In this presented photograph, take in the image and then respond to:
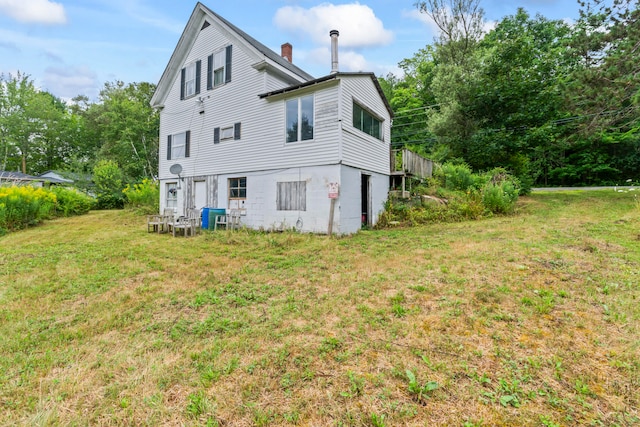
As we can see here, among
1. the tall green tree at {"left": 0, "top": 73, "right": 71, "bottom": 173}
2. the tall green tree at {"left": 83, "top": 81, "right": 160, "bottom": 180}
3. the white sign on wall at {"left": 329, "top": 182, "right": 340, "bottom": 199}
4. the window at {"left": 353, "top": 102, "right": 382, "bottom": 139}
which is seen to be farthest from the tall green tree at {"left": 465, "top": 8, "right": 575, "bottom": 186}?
the tall green tree at {"left": 0, "top": 73, "right": 71, "bottom": 173}

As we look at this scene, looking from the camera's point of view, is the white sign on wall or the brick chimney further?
the brick chimney

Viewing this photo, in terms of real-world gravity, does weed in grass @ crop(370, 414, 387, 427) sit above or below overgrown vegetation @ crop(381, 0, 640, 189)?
below

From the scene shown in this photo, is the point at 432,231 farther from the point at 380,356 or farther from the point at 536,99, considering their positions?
the point at 536,99

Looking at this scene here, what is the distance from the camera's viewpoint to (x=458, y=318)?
119 inches

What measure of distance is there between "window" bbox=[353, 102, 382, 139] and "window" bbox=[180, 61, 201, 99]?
7482mm

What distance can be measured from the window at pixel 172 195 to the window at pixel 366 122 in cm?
911

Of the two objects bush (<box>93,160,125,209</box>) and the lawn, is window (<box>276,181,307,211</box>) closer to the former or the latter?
the lawn

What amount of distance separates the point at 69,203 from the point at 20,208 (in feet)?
14.2

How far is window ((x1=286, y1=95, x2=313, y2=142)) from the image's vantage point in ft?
29.7

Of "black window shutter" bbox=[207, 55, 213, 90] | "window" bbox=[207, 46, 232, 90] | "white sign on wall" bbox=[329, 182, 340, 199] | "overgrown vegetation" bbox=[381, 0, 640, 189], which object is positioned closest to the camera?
"white sign on wall" bbox=[329, 182, 340, 199]

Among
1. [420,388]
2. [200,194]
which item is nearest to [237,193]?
[200,194]

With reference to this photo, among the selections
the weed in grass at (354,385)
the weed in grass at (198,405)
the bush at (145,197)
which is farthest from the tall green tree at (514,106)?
the bush at (145,197)

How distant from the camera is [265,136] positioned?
392 inches

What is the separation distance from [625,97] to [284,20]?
16083mm
